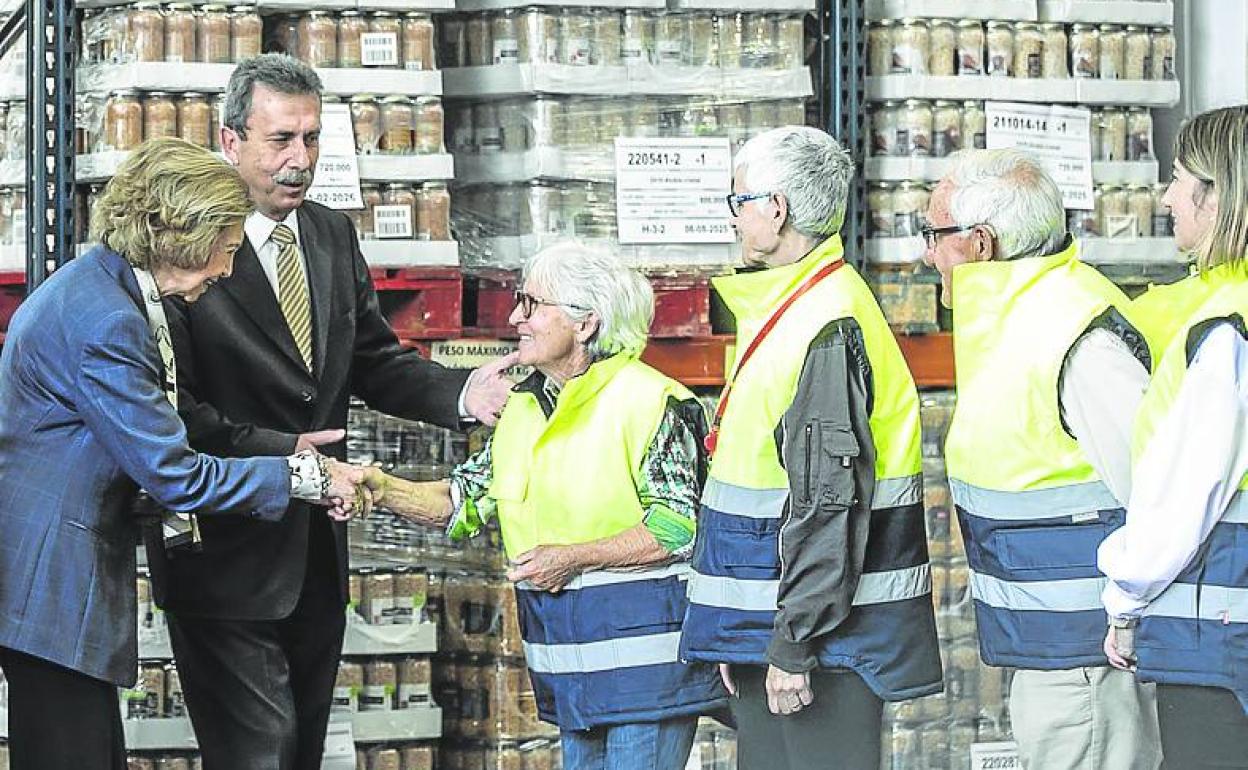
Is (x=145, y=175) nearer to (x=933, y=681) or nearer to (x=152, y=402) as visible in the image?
(x=152, y=402)

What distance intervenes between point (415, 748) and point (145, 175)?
245cm

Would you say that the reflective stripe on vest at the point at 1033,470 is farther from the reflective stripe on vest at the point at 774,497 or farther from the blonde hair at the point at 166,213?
the blonde hair at the point at 166,213

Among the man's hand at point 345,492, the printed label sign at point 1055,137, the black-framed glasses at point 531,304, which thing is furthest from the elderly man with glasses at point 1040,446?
the printed label sign at point 1055,137

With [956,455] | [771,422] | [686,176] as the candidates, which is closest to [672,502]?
[771,422]

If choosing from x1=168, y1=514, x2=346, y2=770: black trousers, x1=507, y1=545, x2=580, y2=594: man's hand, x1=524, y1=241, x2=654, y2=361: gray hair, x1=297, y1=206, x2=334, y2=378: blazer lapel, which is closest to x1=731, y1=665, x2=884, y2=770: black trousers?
x1=507, y1=545, x2=580, y2=594: man's hand

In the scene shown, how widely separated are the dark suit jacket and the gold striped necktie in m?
0.03

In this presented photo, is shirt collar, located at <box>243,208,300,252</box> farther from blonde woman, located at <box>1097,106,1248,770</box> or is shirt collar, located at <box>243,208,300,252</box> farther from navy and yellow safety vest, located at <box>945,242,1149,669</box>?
blonde woman, located at <box>1097,106,1248,770</box>

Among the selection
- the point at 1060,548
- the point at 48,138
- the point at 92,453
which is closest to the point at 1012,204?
the point at 1060,548

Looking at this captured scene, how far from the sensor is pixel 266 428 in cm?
494

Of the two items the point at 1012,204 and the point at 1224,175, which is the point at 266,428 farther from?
the point at 1224,175

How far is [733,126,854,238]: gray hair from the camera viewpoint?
4.34 metres

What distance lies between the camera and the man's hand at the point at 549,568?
4.46 m

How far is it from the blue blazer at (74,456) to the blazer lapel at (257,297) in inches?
23.6

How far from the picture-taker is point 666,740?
4.51 metres
